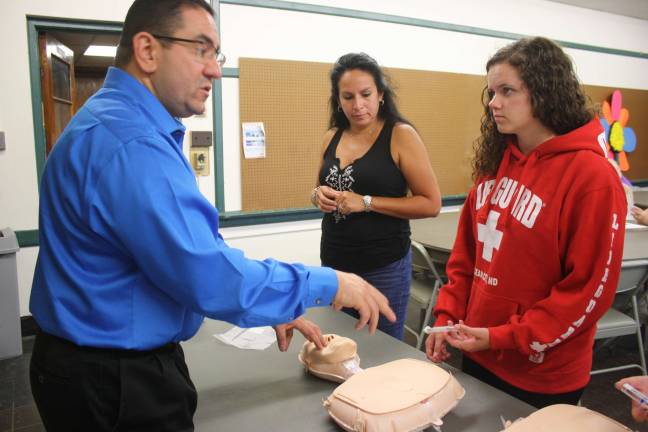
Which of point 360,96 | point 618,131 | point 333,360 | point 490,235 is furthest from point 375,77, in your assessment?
point 618,131

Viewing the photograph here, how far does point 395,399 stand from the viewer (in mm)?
992

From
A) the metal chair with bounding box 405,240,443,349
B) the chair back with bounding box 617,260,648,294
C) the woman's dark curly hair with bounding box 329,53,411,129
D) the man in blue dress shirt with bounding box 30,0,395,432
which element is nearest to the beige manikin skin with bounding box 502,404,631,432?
the man in blue dress shirt with bounding box 30,0,395,432

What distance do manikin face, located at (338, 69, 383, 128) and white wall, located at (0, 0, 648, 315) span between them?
183cm

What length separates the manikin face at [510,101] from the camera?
3.95 ft

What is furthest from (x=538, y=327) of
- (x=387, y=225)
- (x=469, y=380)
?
(x=387, y=225)

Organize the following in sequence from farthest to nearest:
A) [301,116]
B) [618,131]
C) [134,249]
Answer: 1. [618,131]
2. [301,116]
3. [134,249]

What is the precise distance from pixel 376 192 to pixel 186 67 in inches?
43.0

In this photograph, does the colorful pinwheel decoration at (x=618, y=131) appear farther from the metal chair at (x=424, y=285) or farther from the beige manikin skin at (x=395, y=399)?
the beige manikin skin at (x=395, y=399)

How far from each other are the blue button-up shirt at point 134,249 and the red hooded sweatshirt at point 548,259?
1.78ft

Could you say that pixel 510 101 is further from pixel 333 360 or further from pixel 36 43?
pixel 36 43

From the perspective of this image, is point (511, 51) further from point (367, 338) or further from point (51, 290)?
point (51, 290)

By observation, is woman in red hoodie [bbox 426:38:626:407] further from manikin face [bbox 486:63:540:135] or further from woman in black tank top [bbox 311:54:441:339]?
woman in black tank top [bbox 311:54:441:339]

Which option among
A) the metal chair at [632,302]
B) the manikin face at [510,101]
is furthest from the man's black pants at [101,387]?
the metal chair at [632,302]

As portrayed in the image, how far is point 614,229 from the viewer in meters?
1.08
